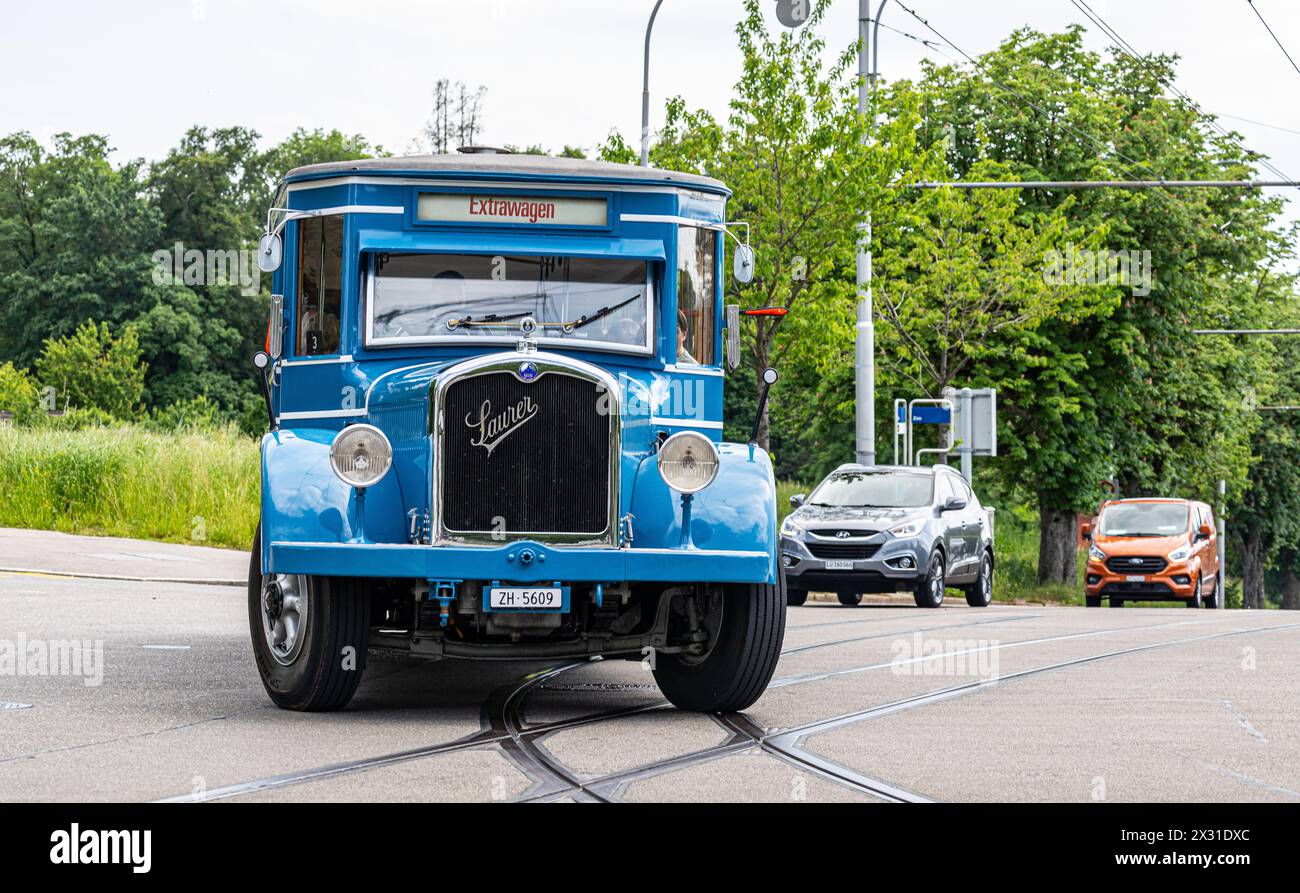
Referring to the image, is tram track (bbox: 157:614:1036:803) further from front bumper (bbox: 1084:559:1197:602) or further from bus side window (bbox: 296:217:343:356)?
front bumper (bbox: 1084:559:1197:602)

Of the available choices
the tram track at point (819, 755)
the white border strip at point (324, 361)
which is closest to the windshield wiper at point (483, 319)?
the white border strip at point (324, 361)

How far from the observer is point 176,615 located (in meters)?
17.2

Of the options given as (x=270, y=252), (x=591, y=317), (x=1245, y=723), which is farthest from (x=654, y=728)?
(x=270, y=252)

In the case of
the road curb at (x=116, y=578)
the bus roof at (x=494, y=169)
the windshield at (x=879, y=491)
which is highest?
the bus roof at (x=494, y=169)

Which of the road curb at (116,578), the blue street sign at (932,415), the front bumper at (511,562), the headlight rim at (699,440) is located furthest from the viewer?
the blue street sign at (932,415)

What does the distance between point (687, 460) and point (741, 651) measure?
1.09m

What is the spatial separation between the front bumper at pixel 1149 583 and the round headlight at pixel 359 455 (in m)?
22.3

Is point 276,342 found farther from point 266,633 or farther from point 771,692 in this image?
point 771,692

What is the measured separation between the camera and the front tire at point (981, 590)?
2594 centimetres

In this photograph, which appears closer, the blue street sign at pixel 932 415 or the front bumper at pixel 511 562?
the front bumper at pixel 511 562

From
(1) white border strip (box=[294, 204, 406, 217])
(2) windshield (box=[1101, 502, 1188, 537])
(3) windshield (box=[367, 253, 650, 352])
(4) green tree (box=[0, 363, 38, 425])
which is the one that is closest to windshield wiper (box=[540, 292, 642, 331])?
(3) windshield (box=[367, 253, 650, 352])

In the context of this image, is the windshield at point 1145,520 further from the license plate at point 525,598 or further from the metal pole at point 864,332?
the license plate at point 525,598
